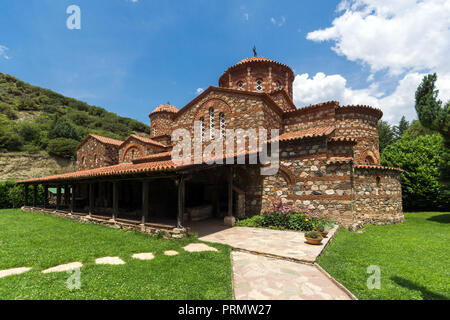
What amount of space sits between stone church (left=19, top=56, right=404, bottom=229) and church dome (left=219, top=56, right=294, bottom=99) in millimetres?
74

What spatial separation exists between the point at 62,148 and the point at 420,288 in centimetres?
4047

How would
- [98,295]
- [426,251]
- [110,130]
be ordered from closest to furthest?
[98,295]
[426,251]
[110,130]

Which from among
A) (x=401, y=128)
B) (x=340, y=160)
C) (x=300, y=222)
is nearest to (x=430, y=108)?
(x=340, y=160)

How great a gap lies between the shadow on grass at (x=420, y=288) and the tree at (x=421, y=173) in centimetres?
1510

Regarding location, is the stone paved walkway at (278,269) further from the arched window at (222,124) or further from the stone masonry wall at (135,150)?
the stone masonry wall at (135,150)

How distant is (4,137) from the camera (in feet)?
91.5

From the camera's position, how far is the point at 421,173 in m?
14.7

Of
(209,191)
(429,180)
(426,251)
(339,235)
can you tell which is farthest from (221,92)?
(429,180)

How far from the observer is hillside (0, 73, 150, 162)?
3094 centimetres

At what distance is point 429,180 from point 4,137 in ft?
158

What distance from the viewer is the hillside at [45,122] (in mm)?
30938

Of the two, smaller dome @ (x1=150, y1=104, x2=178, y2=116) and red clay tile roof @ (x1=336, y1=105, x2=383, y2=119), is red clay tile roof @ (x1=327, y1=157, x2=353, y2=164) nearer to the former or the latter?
red clay tile roof @ (x1=336, y1=105, x2=383, y2=119)
